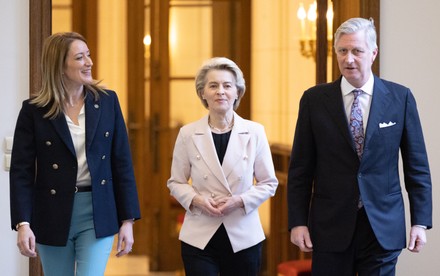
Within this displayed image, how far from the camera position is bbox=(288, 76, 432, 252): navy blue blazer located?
11.2 ft

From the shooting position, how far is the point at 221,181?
3.75m

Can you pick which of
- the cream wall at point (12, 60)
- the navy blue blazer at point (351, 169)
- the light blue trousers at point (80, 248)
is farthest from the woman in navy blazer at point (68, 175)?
the cream wall at point (12, 60)

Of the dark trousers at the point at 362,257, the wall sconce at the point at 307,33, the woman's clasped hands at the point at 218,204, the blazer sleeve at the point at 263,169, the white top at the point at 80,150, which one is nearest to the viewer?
the dark trousers at the point at 362,257

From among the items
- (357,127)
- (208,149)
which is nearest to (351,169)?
(357,127)

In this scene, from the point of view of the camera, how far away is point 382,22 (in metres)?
4.82

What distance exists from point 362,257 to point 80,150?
1152 mm

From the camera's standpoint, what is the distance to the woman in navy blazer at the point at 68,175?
136 inches

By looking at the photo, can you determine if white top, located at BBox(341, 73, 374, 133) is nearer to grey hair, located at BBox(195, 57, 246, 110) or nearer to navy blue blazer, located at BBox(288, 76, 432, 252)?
navy blue blazer, located at BBox(288, 76, 432, 252)

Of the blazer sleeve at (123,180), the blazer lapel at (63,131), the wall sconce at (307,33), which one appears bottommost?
the blazer sleeve at (123,180)

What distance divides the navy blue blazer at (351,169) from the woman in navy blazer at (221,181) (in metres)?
0.29

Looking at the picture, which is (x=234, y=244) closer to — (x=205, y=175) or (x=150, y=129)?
(x=205, y=175)

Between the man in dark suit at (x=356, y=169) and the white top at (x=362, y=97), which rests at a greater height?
the white top at (x=362, y=97)

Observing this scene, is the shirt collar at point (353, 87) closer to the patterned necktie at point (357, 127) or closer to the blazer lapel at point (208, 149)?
the patterned necktie at point (357, 127)

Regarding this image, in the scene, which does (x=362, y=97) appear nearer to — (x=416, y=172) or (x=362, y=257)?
(x=416, y=172)
